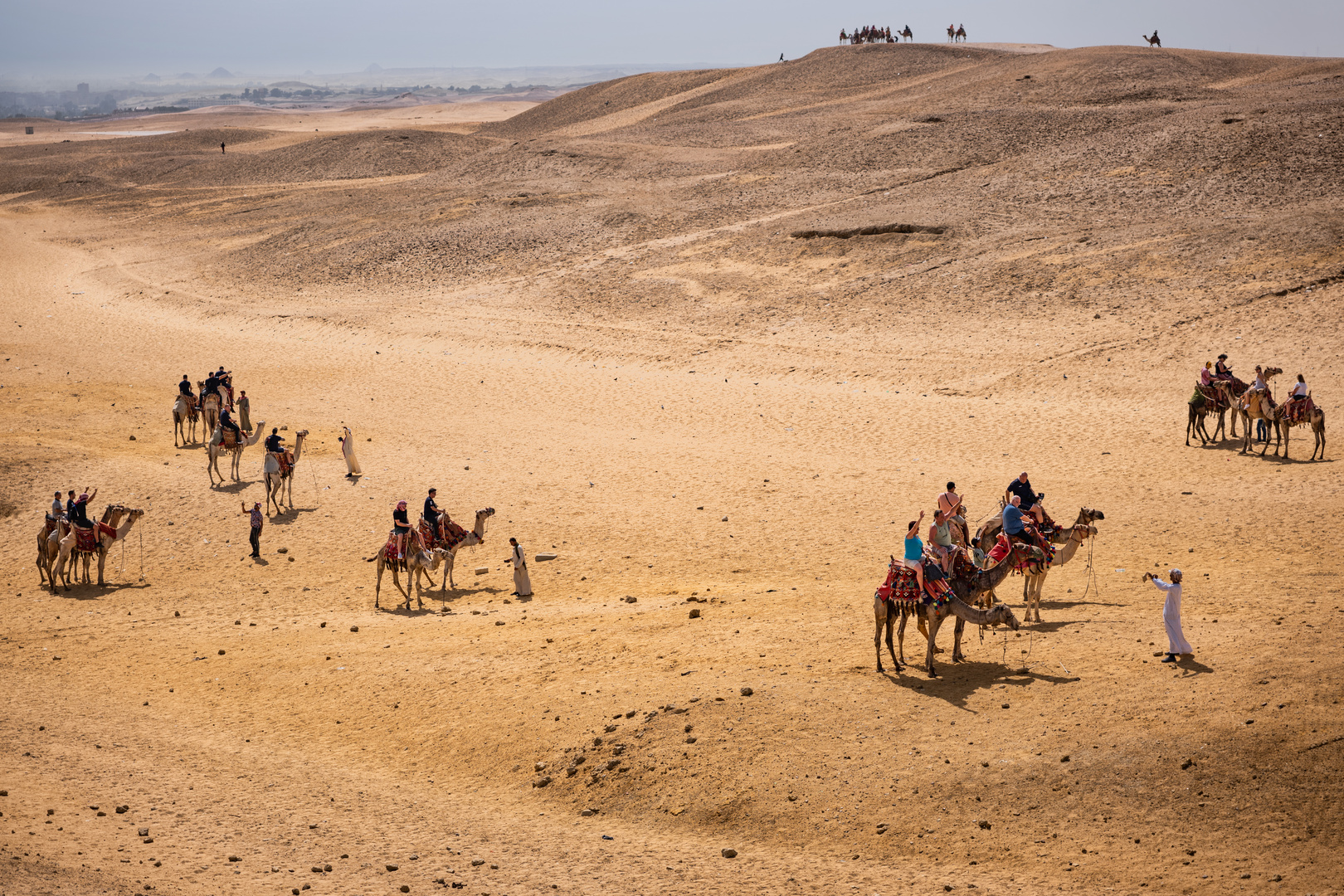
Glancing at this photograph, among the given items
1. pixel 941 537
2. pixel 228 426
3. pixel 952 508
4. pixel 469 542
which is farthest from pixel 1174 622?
pixel 228 426

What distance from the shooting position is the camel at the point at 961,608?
12922 millimetres

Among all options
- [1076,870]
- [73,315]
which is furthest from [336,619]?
[73,315]

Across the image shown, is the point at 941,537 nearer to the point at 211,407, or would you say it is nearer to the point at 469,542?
the point at 469,542

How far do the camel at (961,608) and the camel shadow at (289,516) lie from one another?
42.8 ft

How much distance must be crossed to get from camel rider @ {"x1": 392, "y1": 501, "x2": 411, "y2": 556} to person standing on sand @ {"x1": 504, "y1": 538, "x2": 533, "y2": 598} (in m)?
1.74

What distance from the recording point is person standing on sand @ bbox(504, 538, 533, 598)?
58.0ft

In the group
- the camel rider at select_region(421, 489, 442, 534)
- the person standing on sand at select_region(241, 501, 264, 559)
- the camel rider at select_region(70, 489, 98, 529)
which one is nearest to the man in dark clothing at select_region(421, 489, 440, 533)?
the camel rider at select_region(421, 489, 442, 534)

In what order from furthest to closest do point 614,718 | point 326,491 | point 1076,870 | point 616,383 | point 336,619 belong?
point 616,383
point 326,491
point 336,619
point 614,718
point 1076,870

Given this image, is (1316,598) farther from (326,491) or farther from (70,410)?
(70,410)

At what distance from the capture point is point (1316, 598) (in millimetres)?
14258

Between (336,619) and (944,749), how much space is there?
10.2 m

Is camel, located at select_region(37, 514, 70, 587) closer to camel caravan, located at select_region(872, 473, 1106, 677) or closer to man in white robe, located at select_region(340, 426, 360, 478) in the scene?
man in white robe, located at select_region(340, 426, 360, 478)

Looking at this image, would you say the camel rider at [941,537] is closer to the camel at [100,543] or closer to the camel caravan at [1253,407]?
the camel caravan at [1253,407]

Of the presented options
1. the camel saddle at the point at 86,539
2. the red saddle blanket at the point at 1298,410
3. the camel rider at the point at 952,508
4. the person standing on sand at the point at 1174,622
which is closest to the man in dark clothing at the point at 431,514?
the camel saddle at the point at 86,539
